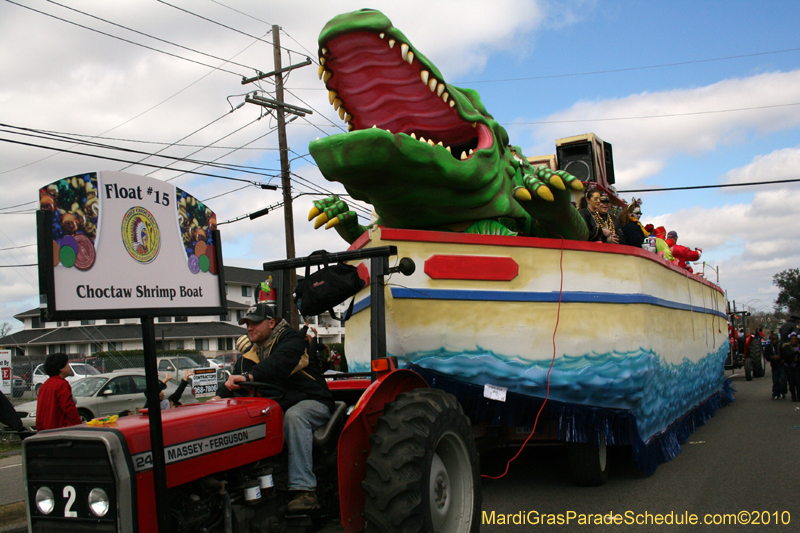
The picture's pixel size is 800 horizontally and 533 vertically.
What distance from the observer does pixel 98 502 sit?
2.62m

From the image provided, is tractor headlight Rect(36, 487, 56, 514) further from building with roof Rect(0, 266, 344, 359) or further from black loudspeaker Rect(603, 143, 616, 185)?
building with roof Rect(0, 266, 344, 359)

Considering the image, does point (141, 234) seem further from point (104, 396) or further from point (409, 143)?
point (104, 396)

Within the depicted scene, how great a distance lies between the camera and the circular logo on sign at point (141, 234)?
2.58 meters

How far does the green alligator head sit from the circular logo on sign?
2.28 meters

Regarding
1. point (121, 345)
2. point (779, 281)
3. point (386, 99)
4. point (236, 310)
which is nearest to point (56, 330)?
point (121, 345)

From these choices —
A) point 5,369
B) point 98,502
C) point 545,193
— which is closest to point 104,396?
point 5,369

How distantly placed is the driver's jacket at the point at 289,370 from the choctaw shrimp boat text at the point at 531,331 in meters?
1.16

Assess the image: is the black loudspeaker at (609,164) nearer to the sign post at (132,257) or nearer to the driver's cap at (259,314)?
the driver's cap at (259,314)

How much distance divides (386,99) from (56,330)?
40903mm

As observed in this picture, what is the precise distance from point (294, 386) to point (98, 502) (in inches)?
51.9

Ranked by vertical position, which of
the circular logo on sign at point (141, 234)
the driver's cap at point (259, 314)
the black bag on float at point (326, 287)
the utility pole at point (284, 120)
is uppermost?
the utility pole at point (284, 120)

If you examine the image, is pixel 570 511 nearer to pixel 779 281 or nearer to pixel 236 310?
pixel 236 310

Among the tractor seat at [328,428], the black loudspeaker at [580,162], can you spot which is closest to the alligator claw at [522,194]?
the tractor seat at [328,428]

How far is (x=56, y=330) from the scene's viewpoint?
3975 centimetres
